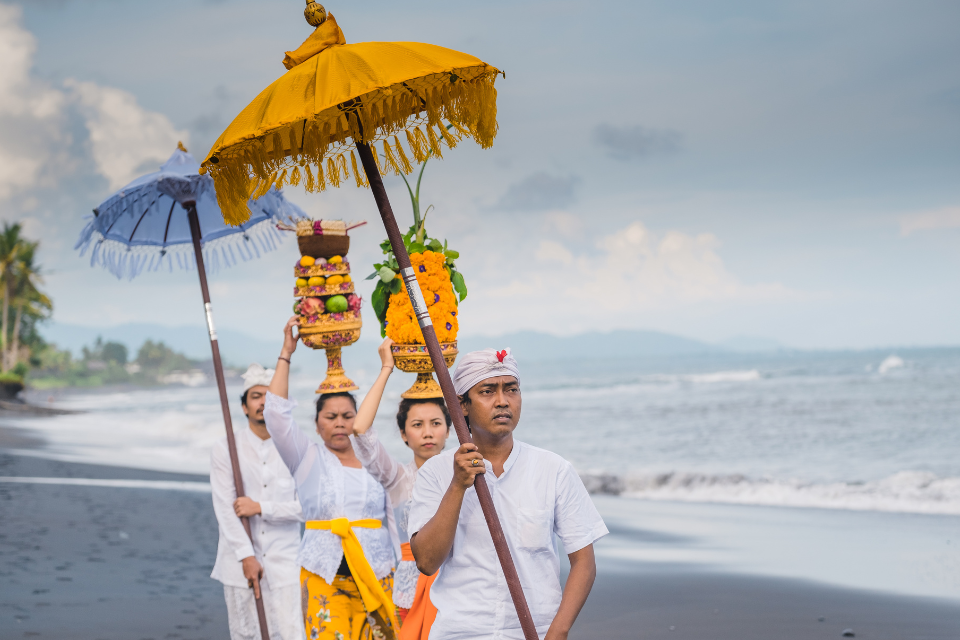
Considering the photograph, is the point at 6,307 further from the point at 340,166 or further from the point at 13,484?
the point at 340,166

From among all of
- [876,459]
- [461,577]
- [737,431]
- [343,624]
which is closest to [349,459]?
[343,624]

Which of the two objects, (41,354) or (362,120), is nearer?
(362,120)

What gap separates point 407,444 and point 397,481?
0.38m

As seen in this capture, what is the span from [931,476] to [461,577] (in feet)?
A: 48.1

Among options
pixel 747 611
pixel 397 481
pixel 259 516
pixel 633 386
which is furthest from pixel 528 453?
pixel 633 386

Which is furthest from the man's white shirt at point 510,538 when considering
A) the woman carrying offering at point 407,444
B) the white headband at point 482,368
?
the woman carrying offering at point 407,444

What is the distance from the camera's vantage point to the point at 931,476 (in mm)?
15172

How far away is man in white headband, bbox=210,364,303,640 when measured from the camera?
17.4 feet

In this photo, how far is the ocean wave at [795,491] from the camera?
46.5 feet

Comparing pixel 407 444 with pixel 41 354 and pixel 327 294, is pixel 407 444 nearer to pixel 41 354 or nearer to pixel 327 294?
pixel 327 294

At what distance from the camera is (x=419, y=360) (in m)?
4.60

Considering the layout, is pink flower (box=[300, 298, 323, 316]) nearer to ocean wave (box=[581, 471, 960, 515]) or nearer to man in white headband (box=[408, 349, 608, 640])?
man in white headband (box=[408, 349, 608, 640])

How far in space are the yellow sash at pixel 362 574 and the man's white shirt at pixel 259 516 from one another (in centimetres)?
84

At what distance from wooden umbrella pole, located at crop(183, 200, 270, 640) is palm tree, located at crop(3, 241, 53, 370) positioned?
51.4 meters
